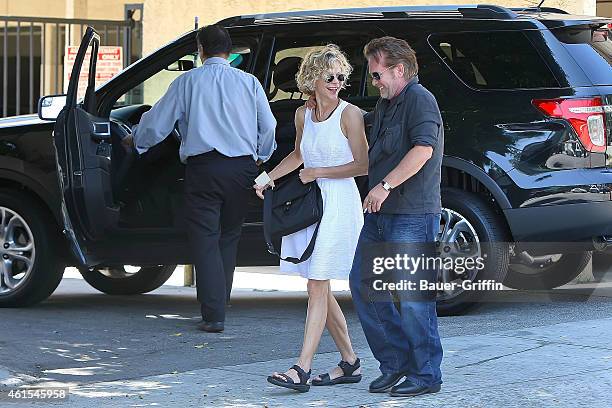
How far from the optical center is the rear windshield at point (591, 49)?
8352mm

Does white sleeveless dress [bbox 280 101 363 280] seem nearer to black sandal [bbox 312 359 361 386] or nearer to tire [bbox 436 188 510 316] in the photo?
black sandal [bbox 312 359 361 386]

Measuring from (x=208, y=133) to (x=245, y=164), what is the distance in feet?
0.99

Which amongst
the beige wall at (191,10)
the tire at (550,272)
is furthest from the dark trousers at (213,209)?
the beige wall at (191,10)

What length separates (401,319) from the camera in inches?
249

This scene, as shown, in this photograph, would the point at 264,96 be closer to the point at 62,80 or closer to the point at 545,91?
the point at 545,91

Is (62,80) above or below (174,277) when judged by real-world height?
above

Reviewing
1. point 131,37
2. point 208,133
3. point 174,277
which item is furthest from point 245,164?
point 131,37

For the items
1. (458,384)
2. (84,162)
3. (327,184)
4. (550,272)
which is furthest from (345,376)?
(550,272)

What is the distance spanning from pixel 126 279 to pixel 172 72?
209 cm

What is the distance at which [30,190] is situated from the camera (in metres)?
9.30

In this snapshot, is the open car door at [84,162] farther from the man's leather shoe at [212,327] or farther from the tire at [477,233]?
the tire at [477,233]

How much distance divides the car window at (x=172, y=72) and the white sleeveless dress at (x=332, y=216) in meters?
2.59

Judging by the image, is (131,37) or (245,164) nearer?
(245,164)

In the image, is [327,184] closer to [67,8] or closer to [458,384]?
[458,384]
